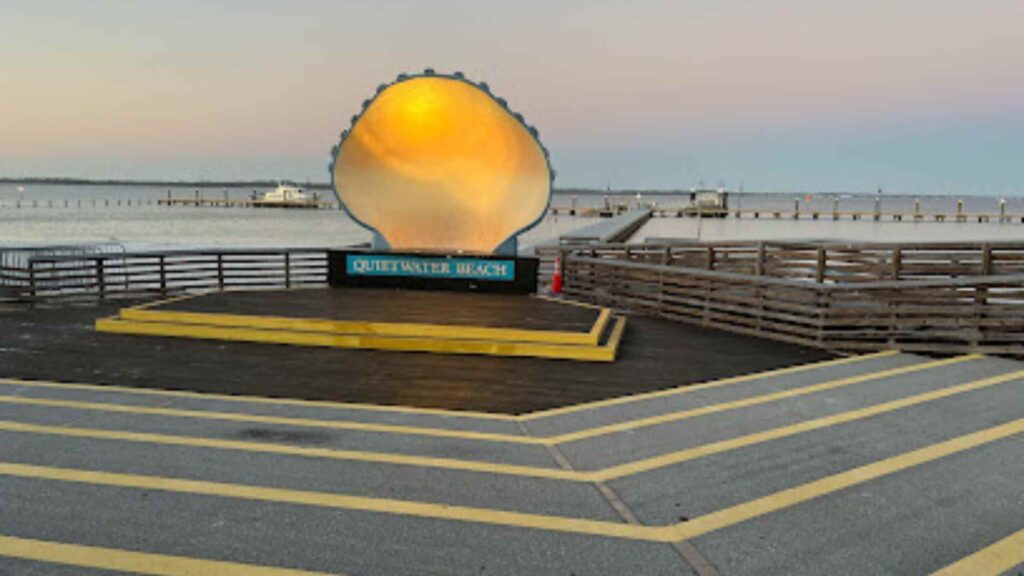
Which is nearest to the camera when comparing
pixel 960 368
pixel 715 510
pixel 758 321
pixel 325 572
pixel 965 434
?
pixel 325 572

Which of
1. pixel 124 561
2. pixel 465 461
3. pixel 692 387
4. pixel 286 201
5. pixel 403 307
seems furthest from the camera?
pixel 286 201

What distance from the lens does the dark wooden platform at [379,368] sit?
326 inches

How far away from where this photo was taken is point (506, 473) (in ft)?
18.6

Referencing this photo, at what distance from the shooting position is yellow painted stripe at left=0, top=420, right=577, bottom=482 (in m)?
5.71

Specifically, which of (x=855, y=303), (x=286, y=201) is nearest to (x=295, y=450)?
(x=855, y=303)

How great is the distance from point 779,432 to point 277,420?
5003 mm

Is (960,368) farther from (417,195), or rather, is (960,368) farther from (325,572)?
(417,195)

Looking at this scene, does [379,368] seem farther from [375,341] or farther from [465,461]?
[465,461]

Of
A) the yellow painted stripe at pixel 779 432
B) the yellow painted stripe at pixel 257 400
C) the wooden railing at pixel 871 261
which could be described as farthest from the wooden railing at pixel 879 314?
the yellow painted stripe at pixel 257 400

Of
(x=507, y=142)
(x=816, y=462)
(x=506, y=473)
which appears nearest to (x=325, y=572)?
(x=506, y=473)

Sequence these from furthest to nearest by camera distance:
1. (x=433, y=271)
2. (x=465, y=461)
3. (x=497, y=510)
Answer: (x=433, y=271)
(x=465, y=461)
(x=497, y=510)

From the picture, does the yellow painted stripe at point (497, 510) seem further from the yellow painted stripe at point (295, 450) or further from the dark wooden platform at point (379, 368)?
the dark wooden platform at point (379, 368)

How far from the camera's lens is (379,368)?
951 cm

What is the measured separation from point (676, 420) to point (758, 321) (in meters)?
5.78
